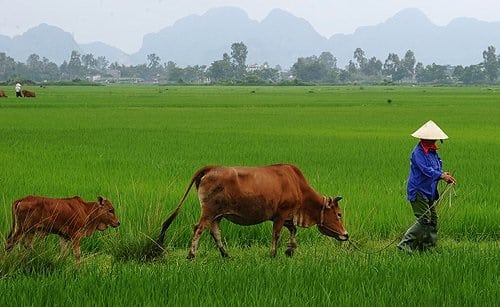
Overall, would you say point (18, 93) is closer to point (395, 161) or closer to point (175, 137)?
point (175, 137)

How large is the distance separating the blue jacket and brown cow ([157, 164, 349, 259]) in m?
0.72

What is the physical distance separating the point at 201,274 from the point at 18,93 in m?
32.6

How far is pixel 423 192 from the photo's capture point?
556 centimetres

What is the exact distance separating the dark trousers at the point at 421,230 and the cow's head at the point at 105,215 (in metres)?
2.33

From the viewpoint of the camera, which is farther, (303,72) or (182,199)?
(303,72)

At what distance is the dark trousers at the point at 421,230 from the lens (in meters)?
5.57

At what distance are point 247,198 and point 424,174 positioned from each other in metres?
1.48

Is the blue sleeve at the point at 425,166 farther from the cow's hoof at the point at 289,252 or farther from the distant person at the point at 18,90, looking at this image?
the distant person at the point at 18,90

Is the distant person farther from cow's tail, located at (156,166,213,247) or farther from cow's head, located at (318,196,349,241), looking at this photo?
cow's head, located at (318,196,349,241)

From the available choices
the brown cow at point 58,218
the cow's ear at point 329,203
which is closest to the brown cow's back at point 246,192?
the cow's ear at point 329,203

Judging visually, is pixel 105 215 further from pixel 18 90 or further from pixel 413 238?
pixel 18 90

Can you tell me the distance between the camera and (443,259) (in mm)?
4809

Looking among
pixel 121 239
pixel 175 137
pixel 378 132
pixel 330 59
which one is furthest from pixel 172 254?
pixel 330 59

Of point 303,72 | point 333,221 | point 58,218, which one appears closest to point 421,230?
point 333,221
